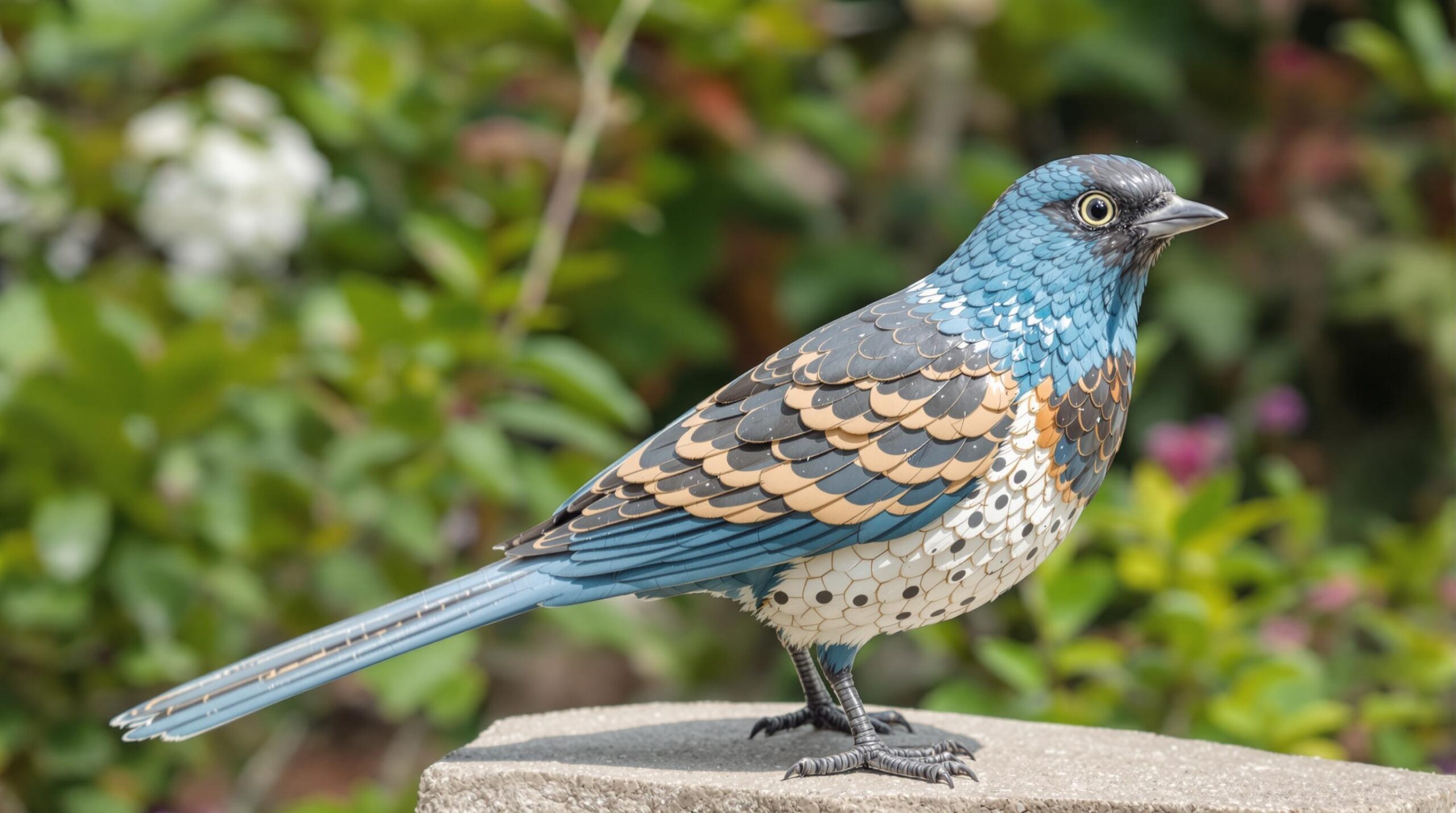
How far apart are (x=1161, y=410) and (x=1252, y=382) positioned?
32cm

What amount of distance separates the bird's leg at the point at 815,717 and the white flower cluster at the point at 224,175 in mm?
2393

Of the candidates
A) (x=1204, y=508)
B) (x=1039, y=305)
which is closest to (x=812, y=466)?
(x=1039, y=305)

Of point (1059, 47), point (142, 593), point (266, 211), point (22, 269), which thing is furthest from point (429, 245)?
point (1059, 47)

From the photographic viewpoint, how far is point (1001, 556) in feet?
9.53

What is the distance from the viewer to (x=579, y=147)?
14.8 feet

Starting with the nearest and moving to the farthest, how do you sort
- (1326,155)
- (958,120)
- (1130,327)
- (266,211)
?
(1130,327)
(266,211)
(1326,155)
(958,120)

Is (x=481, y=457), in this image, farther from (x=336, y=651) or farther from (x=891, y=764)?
(x=891, y=764)

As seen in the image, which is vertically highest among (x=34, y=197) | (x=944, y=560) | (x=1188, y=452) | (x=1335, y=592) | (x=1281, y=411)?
(x=34, y=197)

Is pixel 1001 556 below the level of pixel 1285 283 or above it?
below

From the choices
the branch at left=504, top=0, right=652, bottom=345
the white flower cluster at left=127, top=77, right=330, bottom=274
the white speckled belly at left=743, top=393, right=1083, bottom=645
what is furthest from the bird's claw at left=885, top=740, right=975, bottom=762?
the white flower cluster at left=127, top=77, right=330, bottom=274

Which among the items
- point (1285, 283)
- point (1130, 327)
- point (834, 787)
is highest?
point (1285, 283)

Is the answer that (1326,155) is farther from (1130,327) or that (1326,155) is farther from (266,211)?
(266,211)

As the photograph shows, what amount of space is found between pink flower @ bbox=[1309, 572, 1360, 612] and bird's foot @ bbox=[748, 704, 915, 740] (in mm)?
1589

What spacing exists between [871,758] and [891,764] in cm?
5
